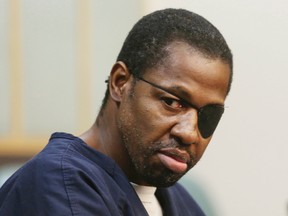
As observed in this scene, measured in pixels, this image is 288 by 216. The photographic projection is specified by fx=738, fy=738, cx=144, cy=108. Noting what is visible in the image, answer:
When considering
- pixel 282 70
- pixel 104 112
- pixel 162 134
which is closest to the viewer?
pixel 162 134

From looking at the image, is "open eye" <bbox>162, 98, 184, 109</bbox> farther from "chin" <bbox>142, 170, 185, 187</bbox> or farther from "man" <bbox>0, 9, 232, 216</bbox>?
"chin" <bbox>142, 170, 185, 187</bbox>

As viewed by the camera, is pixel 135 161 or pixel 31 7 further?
pixel 31 7

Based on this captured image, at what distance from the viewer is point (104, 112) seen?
1892 millimetres

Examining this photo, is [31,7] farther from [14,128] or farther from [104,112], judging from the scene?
[104,112]

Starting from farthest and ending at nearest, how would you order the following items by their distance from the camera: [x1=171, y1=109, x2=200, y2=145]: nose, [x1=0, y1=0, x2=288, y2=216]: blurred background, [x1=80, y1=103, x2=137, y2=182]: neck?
[x1=0, y1=0, x2=288, y2=216]: blurred background, [x1=80, y1=103, x2=137, y2=182]: neck, [x1=171, y1=109, x2=200, y2=145]: nose

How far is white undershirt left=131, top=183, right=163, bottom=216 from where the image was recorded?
6.15 ft

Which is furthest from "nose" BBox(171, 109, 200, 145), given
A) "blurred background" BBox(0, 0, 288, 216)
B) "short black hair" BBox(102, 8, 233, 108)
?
"blurred background" BBox(0, 0, 288, 216)

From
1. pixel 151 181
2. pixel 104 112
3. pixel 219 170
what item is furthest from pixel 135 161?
pixel 219 170

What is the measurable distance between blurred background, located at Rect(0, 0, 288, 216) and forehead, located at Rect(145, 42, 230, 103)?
5.71 feet

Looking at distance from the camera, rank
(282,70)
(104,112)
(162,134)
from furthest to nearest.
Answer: (282,70), (104,112), (162,134)

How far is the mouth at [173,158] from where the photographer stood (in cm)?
172

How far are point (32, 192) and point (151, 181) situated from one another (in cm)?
32

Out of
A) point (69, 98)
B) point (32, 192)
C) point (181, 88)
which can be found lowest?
point (69, 98)

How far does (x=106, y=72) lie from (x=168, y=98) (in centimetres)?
198
